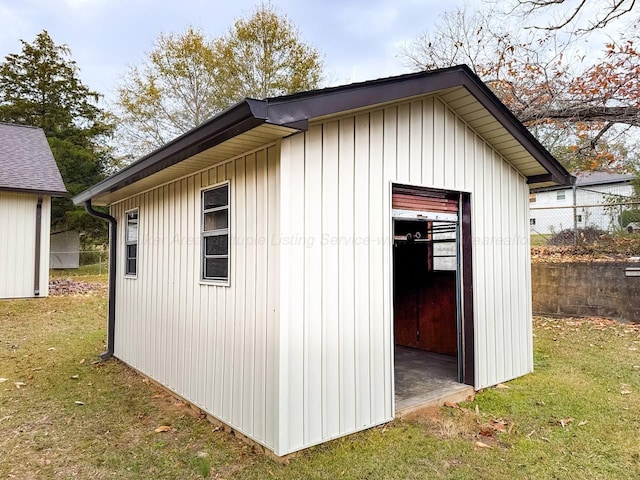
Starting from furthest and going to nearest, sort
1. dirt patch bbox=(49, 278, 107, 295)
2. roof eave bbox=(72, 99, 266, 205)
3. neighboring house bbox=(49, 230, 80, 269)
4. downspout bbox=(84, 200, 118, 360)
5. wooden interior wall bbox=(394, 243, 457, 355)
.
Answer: neighboring house bbox=(49, 230, 80, 269) < dirt patch bbox=(49, 278, 107, 295) < downspout bbox=(84, 200, 118, 360) < wooden interior wall bbox=(394, 243, 457, 355) < roof eave bbox=(72, 99, 266, 205)

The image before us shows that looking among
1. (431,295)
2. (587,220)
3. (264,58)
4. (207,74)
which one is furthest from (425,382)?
(207,74)

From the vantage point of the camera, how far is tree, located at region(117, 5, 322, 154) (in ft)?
63.2

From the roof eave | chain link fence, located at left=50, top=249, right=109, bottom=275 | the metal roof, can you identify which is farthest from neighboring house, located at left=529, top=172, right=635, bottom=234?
chain link fence, located at left=50, top=249, right=109, bottom=275

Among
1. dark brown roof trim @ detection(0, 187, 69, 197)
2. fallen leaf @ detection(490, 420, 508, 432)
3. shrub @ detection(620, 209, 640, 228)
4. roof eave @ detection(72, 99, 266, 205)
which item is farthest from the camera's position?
dark brown roof trim @ detection(0, 187, 69, 197)

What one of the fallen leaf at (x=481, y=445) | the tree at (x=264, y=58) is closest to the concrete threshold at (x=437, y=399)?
the fallen leaf at (x=481, y=445)

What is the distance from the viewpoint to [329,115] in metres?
3.25

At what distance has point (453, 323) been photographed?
243 inches

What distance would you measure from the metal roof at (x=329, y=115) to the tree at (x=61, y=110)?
14.4 m

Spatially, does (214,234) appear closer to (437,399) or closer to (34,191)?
(437,399)

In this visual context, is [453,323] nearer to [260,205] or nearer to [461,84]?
[461,84]

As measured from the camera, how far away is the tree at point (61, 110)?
1809 centimetres

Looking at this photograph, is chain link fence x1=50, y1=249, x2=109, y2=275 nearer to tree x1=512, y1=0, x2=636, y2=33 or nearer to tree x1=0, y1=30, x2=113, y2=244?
tree x1=0, y1=30, x2=113, y2=244

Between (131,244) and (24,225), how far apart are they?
238 inches

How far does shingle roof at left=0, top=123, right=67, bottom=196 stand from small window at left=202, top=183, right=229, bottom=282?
26.4ft
